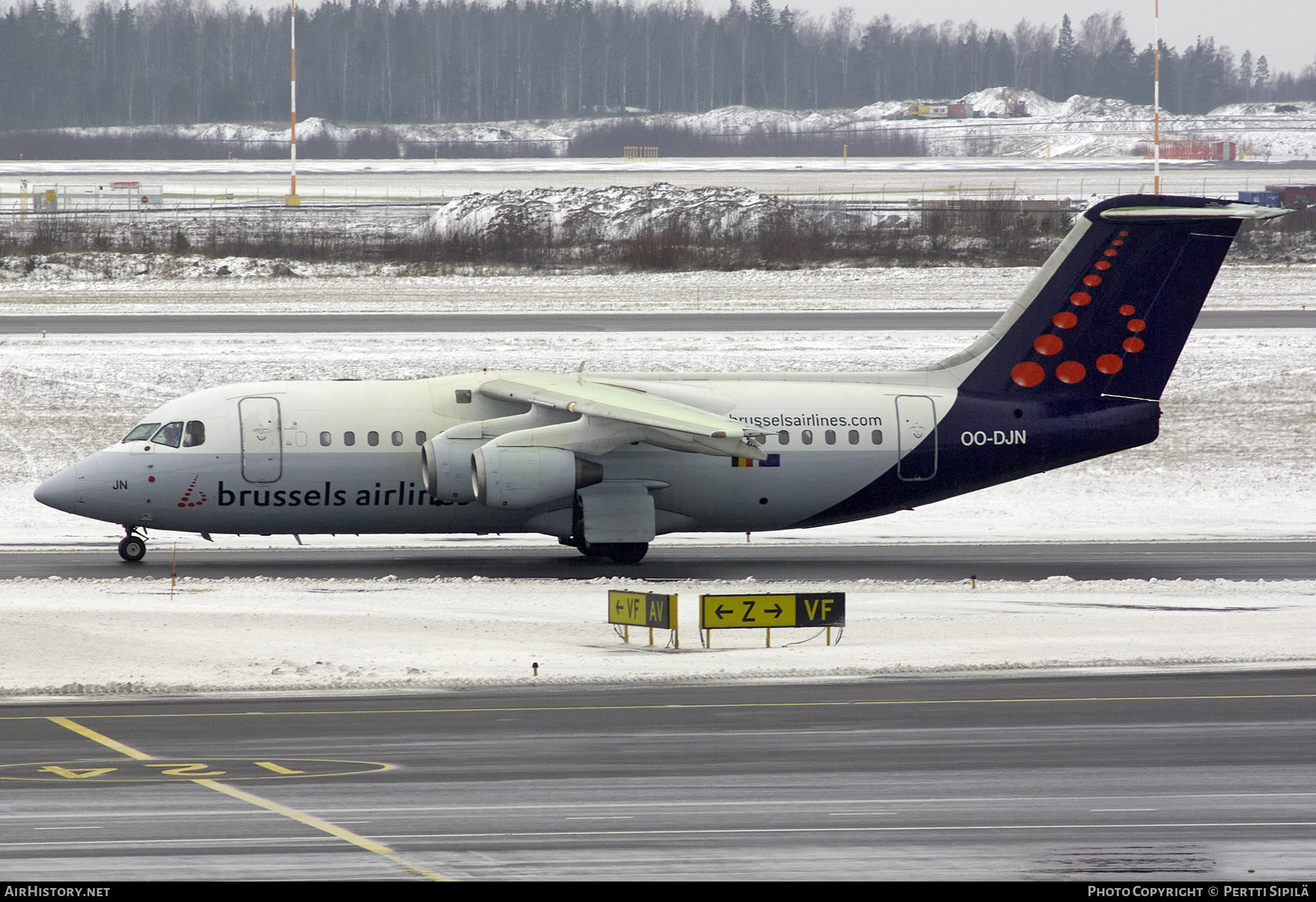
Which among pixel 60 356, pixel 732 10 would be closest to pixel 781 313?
pixel 60 356

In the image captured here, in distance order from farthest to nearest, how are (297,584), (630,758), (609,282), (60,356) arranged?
(609,282), (60,356), (297,584), (630,758)

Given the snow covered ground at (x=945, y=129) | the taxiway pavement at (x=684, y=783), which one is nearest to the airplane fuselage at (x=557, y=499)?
the taxiway pavement at (x=684, y=783)

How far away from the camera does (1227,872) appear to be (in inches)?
419

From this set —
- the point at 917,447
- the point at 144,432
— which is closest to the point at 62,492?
the point at 144,432

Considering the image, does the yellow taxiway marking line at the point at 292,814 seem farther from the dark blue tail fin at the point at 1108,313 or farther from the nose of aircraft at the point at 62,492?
the dark blue tail fin at the point at 1108,313

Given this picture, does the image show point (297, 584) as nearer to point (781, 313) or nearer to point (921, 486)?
point (921, 486)

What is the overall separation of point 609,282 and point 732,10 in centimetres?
12300

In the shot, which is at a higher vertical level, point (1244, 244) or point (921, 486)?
point (1244, 244)

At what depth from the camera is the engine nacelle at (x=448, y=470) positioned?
2528 centimetres

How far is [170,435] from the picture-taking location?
2611 cm

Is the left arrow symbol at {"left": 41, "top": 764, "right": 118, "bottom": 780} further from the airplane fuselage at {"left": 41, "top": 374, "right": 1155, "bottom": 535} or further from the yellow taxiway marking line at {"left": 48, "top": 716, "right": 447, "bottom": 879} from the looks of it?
the airplane fuselage at {"left": 41, "top": 374, "right": 1155, "bottom": 535}

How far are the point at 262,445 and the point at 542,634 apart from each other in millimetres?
8077

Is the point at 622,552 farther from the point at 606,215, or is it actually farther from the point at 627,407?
the point at 606,215

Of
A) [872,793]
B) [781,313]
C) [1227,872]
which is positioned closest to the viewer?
[1227,872]
